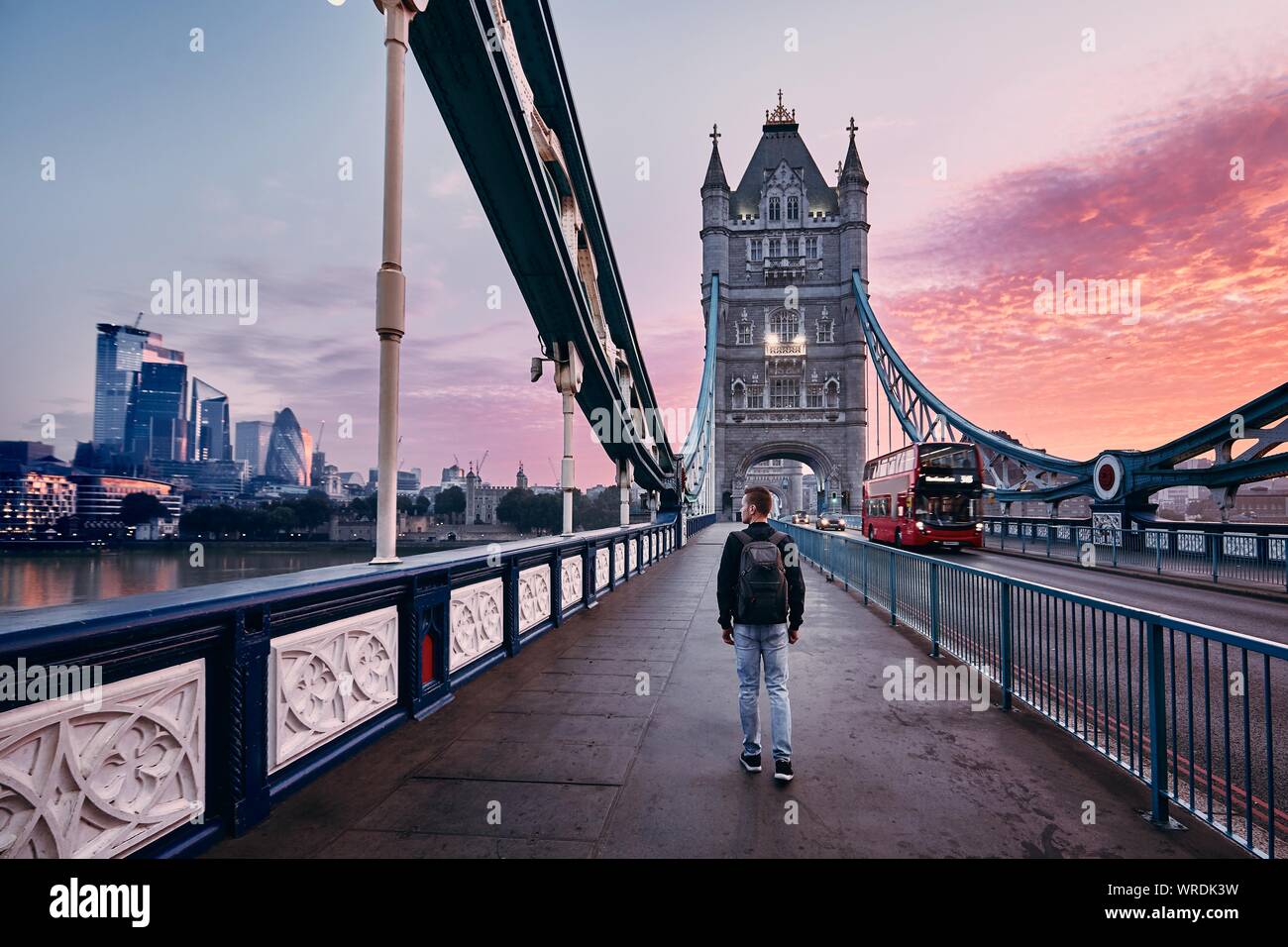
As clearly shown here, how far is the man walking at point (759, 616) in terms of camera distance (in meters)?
3.32

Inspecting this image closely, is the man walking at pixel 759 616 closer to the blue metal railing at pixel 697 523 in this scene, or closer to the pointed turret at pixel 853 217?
the blue metal railing at pixel 697 523

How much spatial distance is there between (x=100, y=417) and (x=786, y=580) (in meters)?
137

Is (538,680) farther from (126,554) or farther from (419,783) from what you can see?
(126,554)

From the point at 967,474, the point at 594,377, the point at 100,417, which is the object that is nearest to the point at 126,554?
the point at 100,417

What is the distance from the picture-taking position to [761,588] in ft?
11.1

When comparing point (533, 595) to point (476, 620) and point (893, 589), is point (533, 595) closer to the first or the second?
point (476, 620)

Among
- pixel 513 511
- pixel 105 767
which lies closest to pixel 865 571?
pixel 105 767

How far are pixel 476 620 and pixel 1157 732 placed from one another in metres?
4.67

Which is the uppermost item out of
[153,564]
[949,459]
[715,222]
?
[715,222]

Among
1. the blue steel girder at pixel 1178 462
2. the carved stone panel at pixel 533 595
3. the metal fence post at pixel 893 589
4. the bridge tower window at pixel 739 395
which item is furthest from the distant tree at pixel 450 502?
the metal fence post at pixel 893 589

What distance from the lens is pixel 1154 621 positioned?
9.63 ft

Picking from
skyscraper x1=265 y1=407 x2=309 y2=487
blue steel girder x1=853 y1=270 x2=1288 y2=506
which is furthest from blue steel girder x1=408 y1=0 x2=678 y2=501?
skyscraper x1=265 y1=407 x2=309 y2=487

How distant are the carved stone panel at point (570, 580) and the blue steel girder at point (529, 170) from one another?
3419mm

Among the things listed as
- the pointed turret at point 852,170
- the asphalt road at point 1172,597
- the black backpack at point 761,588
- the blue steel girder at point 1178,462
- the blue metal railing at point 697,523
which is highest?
the pointed turret at point 852,170
